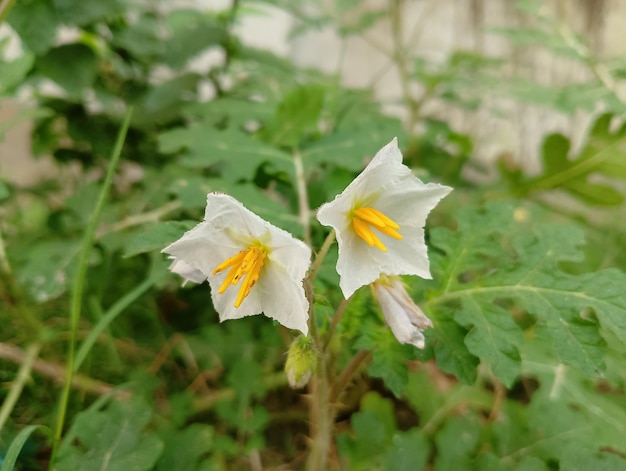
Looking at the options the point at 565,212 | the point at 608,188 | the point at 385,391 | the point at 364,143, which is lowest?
the point at 385,391

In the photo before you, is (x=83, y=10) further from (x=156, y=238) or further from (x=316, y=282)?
(x=316, y=282)

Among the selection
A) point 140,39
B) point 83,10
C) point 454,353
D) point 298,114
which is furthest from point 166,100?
point 454,353

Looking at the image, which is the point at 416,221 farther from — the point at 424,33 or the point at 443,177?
the point at 424,33

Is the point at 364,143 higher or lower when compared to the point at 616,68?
lower

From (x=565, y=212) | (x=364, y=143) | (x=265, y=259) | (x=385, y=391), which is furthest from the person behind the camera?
Answer: (x=565, y=212)

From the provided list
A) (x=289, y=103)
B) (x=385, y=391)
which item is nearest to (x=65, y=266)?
(x=289, y=103)

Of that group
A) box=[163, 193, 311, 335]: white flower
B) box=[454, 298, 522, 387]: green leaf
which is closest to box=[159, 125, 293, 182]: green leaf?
box=[163, 193, 311, 335]: white flower

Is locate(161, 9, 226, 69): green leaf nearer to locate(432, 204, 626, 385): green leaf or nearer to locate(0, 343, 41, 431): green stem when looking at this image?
locate(0, 343, 41, 431): green stem

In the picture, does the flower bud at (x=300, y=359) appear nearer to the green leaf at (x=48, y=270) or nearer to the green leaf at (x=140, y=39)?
the green leaf at (x=48, y=270)
